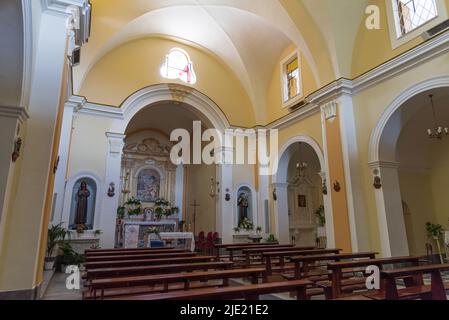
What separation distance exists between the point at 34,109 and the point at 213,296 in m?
3.83

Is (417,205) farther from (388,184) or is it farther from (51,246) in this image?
(51,246)

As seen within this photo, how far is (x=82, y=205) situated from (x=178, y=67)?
5.90 meters

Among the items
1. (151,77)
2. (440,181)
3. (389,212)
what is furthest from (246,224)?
(440,181)

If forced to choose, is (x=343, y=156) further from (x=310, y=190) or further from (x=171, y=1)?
(x=171, y=1)

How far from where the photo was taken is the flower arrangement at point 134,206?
12.1 meters

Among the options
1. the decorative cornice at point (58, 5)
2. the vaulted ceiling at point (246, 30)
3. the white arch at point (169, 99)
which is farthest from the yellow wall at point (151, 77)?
the decorative cornice at point (58, 5)

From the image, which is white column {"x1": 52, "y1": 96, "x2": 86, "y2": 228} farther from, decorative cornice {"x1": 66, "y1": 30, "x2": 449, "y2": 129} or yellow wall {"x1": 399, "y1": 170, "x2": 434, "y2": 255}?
yellow wall {"x1": 399, "y1": 170, "x2": 434, "y2": 255}

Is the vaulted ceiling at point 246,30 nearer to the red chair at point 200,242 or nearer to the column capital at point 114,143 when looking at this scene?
the column capital at point 114,143

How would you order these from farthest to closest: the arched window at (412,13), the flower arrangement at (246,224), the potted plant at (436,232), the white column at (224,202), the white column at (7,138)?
1. the flower arrangement at (246,224)
2. the white column at (224,202)
3. the potted plant at (436,232)
4. the arched window at (412,13)
5. the white column at (7,138)

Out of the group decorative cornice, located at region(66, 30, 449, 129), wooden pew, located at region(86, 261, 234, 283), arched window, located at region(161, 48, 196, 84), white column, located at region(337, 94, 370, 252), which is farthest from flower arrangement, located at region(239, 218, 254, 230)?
wooden pew, located at region(86, 261, 234, 283)

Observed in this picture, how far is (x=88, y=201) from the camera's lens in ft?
29.7

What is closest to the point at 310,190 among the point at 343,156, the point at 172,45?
the point at 343,156

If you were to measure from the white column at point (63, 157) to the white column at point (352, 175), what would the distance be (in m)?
7.34
